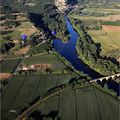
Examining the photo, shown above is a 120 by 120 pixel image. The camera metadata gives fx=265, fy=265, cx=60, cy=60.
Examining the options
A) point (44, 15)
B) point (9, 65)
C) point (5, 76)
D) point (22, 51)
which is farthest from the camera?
point (44, 15)

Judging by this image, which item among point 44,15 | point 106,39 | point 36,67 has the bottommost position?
point 36,67

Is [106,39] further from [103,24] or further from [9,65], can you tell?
[9,65]

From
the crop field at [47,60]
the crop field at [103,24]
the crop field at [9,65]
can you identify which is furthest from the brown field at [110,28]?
the crop field at [9,65]

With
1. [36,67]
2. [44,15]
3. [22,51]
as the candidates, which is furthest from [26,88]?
[44,15]

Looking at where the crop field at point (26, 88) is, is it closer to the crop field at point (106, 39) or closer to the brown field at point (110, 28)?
the crop field at point (106, 39)

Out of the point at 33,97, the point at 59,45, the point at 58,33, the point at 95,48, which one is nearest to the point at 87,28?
the point at 58,33

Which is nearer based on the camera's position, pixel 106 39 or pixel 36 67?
pixel 36 67
